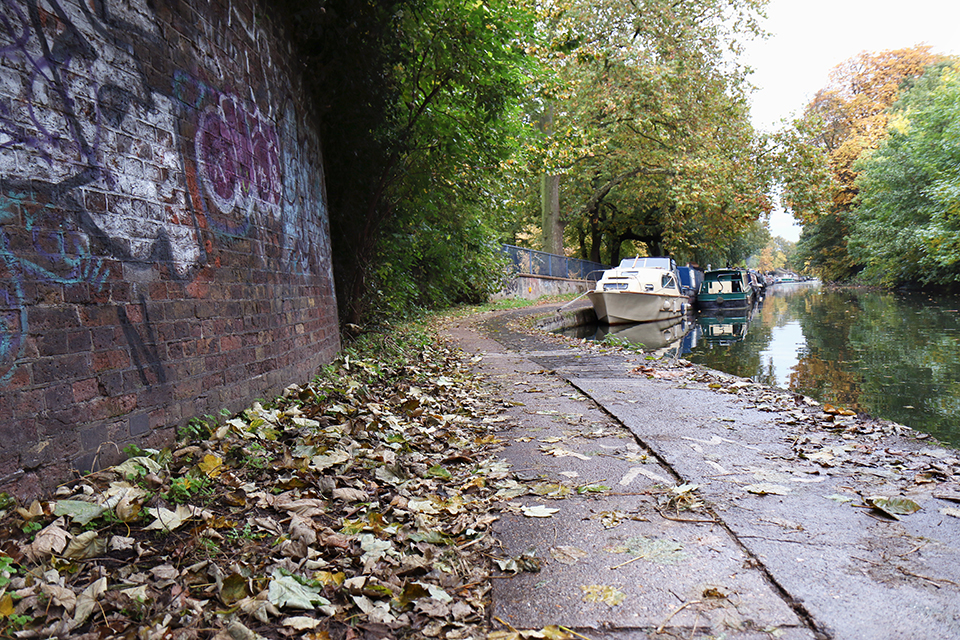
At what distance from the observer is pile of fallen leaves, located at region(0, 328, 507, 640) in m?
1.81

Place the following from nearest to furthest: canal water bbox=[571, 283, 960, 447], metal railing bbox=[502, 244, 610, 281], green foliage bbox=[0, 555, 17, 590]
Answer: green foliage bbox=[0, 555, 17, 590]
canal water bbox=[571, 283, 960, 447]
metal railing bbox=[502, 244, 610, 281]

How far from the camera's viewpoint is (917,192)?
26.0 m

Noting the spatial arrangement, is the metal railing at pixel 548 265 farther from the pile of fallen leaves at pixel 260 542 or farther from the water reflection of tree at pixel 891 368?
the pile of fallen leaves at pixel 260 542

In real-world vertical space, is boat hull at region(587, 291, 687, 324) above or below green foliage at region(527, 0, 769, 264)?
below

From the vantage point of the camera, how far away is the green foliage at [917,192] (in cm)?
2141

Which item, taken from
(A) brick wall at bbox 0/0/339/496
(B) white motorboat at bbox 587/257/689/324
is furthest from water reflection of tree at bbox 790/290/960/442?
(A) brick wall at bbox 0/0/339/496

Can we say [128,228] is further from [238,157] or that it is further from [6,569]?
[6,569]

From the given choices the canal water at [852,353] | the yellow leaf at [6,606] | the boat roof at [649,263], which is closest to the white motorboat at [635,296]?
Answer: the canal water at [852,353]

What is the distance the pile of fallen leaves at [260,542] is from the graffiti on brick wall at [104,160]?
25.1 inches

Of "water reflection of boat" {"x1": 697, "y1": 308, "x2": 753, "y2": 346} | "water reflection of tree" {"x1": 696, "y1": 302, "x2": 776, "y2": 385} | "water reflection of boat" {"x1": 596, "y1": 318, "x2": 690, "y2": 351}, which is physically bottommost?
"water reflection of boat" {"x1": 697, "y1": 308, "x2": 753, "y2": 346}

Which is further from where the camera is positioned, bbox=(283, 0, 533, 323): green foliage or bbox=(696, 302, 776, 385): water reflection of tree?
bbox=(696, 302, 776, 385): water reflection of tree

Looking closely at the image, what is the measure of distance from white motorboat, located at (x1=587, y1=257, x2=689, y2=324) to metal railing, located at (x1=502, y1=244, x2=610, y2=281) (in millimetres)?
3877

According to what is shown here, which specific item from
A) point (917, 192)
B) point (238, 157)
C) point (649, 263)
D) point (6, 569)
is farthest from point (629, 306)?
point (917, 192)

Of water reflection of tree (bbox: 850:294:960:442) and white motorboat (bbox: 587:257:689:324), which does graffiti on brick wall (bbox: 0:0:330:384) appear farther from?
white motorboat (bbox: 587:257:689:324)
